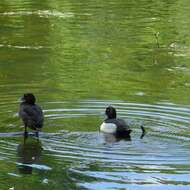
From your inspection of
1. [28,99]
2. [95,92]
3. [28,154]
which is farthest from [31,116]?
[95,92]

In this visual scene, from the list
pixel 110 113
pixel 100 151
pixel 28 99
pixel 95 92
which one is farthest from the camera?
pixel 95 92

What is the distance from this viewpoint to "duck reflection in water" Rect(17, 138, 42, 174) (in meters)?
11.1

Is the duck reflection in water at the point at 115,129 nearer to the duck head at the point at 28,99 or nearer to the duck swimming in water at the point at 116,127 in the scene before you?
the duck swimming in water at the point at 116,127

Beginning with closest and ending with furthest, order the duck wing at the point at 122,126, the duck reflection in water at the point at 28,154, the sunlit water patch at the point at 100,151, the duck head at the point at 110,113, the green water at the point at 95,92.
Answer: the sunlit water patch at the point at 100,151, the green water at the point at 95,92, the duck reflection in water at the point at 28,154, the duck wing at the point at 122,126, the duck head at the point at 110,113

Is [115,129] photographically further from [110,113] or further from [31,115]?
[31,115]

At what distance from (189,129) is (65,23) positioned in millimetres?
15347

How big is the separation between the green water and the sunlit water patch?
0.02m

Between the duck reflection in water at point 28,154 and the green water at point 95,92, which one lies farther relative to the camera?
the duck reflection in water at point 28,154

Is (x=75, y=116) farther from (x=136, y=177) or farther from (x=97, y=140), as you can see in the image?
(x=136, y=177)

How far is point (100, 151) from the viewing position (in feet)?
38.7

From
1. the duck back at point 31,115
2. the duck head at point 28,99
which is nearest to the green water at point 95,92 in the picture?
the duck back at point 31,115

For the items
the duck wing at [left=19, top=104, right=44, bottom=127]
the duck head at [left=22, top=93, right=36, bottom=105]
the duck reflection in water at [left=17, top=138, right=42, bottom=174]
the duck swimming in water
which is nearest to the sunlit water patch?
the duck reflection in water at [left=17, top=138, right=42, bottom=174]

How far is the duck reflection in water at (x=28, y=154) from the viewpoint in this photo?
11.1m

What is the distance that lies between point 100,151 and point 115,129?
1.37 meters
